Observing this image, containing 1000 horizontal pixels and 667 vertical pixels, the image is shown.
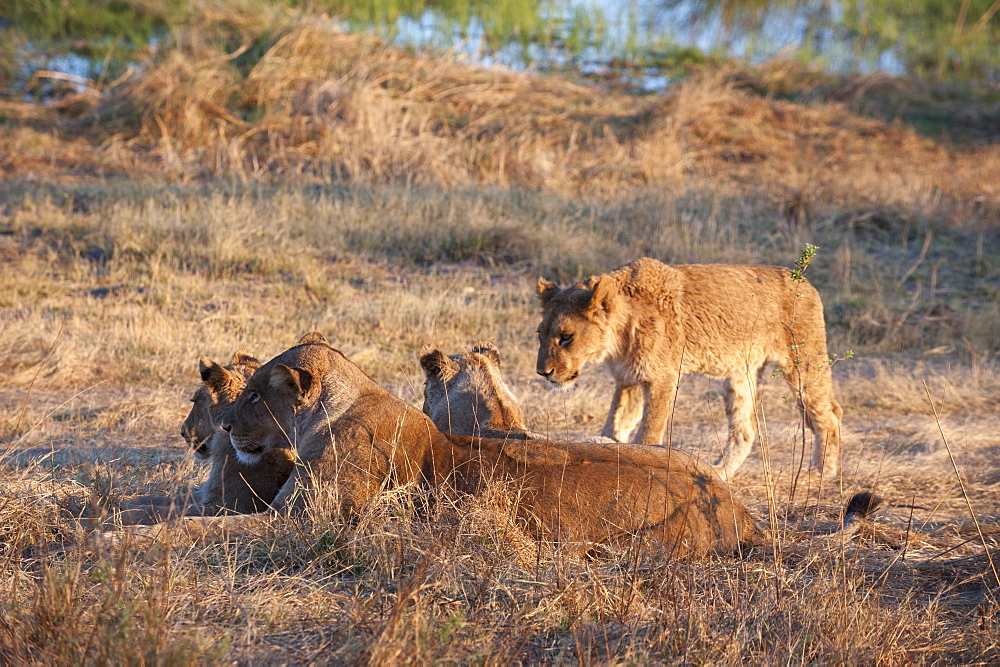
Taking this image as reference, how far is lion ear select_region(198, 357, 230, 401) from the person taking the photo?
522cm

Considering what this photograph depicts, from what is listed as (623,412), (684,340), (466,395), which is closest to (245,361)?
(466,395)

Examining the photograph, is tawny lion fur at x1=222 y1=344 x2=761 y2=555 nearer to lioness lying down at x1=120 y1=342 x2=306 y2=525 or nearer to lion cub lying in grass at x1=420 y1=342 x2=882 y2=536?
lioness lying down at x1=120 y1=342 x2=306 y2=525

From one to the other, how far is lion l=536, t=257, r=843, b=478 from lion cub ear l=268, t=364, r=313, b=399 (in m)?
2.63

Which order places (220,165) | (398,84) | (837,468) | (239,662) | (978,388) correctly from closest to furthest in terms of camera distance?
(239,662)
(837,468)
(978,388)
(220,165)
(398,84)

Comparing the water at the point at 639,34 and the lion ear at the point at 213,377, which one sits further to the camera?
the water at the point at 639,34

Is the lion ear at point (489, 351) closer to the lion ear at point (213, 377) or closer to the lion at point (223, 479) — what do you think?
the lion at point (223, 479)

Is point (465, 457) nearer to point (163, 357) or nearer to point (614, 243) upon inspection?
point (163, 357)

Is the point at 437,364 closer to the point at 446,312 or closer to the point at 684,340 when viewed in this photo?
the point at 684,340

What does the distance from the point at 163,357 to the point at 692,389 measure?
16.2 feet

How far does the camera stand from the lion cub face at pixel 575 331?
6.98m

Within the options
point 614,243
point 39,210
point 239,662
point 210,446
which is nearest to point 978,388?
point 614,243

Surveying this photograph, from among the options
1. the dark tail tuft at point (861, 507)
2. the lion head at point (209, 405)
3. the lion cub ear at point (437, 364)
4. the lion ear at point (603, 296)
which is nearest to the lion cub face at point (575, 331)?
the lion ear at point (603, 296)

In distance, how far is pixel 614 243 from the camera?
43.8 feet

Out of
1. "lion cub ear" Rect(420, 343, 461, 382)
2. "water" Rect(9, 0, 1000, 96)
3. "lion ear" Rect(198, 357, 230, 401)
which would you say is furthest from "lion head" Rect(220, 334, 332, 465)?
A: "water" Rect(9, 0, 1000, 96)
